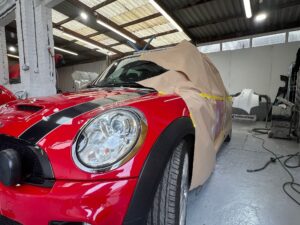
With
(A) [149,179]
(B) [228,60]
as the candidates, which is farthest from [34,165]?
(B) [228,60]

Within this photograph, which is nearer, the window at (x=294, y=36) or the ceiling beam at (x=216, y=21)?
the ceiling beam at (x=216, y=21)

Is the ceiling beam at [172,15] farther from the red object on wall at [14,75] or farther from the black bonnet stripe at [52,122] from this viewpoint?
the black bonnet stripe at [52,122]

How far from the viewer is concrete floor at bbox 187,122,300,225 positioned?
1.26m

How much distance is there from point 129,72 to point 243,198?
4.45 feet

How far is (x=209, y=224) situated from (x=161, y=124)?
818mm

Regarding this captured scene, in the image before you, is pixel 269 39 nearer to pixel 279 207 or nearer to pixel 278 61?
pixel 278 61

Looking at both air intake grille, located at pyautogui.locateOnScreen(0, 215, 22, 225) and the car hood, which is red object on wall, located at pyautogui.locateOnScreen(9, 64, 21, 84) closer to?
the car hood

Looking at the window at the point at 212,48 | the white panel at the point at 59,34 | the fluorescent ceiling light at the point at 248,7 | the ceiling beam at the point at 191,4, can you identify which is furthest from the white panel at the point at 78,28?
the fluorescent ceiling light at the point at 248,7

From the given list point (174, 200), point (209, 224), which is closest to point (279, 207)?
point (209, 224)

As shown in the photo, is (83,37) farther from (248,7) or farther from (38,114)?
(38,114)

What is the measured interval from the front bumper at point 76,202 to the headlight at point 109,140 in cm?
6

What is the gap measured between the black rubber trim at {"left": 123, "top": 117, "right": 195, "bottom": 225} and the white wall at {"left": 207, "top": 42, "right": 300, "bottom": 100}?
7806 millimetres

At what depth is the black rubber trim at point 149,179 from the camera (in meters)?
0.63

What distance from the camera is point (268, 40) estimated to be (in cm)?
758
